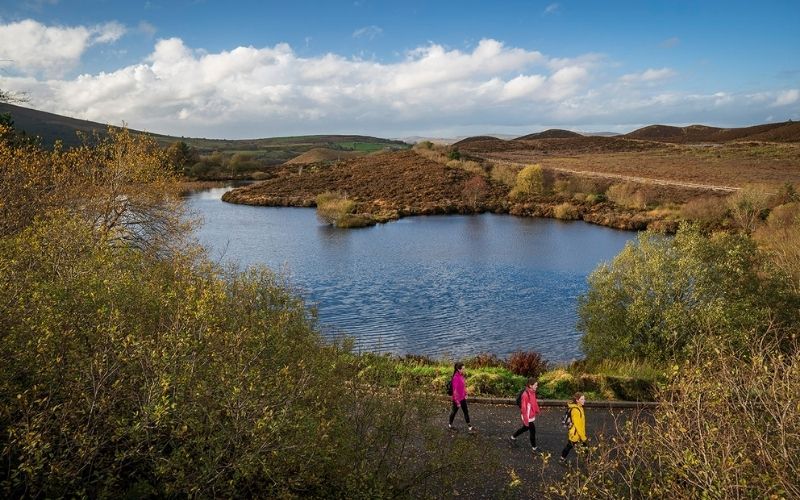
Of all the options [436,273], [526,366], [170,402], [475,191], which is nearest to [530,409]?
[526,366]

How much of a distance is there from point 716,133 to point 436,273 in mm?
154414

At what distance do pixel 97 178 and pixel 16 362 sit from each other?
19107 millimetres

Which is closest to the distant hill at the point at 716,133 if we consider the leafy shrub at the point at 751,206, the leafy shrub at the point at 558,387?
the leafy shrub at the point at 751,206

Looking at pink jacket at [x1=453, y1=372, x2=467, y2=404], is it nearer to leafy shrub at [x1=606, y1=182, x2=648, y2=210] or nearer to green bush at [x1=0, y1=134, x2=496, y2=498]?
green bush at [x1=0, y1=134, x2=496, y2=498]

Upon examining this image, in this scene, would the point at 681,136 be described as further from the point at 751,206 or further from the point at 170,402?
the point at 170,402

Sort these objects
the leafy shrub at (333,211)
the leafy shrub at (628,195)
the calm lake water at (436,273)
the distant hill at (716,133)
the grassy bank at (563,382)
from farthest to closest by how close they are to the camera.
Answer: the distant hill at (716,133) → the leafy shrub at (628,195) → the leafy shrub at (333,211) → the calm lake water at (436,273) → the grassy bank at (563,382)

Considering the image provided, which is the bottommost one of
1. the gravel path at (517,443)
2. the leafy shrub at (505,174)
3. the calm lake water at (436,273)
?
the calm lake water at (436,273)

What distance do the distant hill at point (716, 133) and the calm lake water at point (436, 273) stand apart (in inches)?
3567

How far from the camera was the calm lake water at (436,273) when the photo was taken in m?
31.3

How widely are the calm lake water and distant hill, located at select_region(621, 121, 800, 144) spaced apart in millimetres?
90596

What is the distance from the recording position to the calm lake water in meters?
31.3

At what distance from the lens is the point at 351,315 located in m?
34.6

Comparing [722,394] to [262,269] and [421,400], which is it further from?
[262,269]

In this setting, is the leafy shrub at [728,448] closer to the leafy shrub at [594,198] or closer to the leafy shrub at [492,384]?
the leafy shrub at [492,384]
